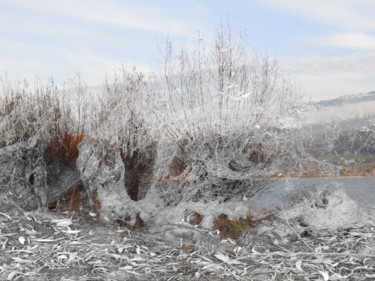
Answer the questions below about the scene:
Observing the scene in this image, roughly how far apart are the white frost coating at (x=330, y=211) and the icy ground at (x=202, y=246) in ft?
0.04

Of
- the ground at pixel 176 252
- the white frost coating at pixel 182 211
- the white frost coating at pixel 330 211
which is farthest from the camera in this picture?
the white frost coating at pixel 182 211

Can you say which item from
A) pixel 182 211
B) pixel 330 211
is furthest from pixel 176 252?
pixel 330 211

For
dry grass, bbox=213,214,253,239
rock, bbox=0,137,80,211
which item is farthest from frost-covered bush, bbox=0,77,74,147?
dry grass, bbox=213,214,253,239

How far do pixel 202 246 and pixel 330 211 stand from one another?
220 cm

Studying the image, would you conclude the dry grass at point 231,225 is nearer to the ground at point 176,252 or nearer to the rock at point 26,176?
the ground at point 176,252

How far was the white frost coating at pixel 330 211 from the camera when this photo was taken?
7312mm

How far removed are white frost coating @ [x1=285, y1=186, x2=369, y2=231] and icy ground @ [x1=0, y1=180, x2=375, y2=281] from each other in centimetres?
1

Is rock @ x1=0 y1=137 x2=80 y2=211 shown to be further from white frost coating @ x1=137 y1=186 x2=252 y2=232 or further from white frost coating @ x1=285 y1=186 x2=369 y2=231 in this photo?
white frost coating @ x1=285 y1=186 x2=369 y2=231

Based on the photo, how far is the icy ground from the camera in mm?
5695

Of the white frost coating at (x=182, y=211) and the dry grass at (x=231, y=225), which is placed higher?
the white frost coating at (x=182, y=211)

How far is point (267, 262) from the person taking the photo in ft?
19.4

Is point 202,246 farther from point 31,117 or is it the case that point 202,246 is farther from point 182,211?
point 31,117

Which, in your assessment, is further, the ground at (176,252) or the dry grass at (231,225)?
the dry grass at (231,225)

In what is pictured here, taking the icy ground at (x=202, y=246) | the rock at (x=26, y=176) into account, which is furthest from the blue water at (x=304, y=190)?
the rock at (x=26, y=176)
